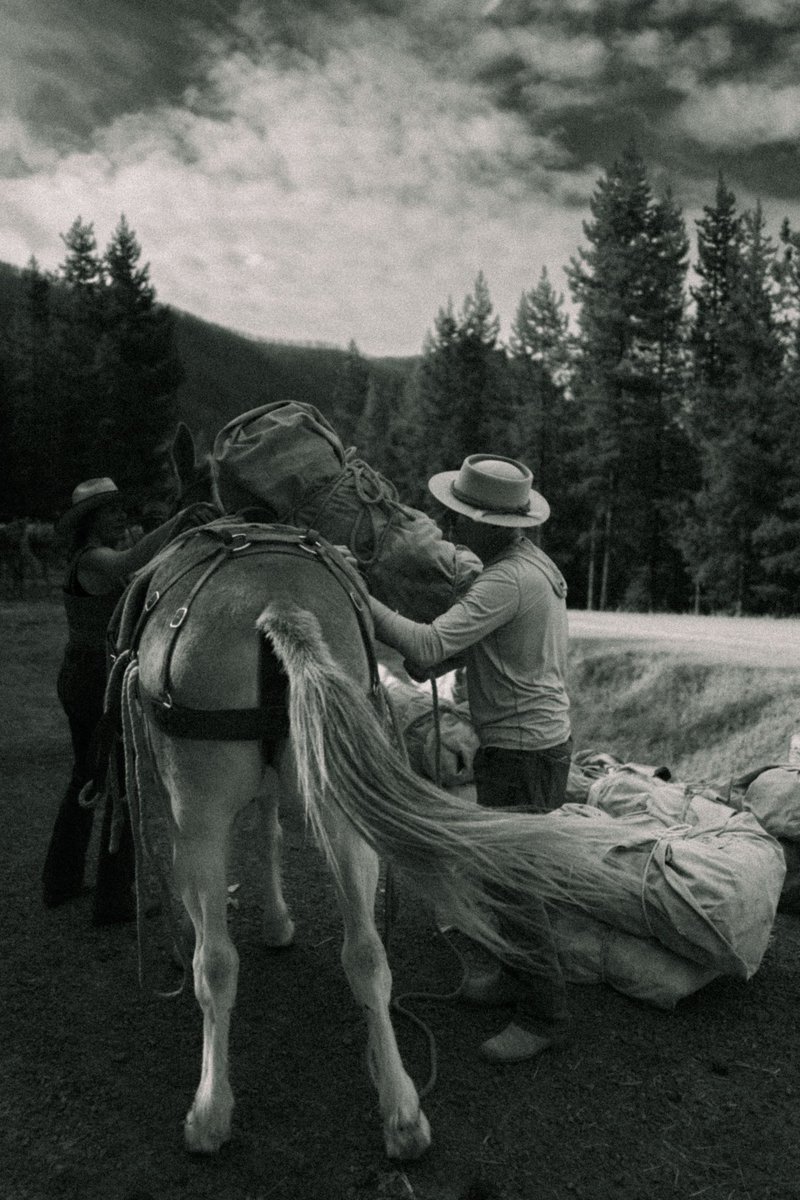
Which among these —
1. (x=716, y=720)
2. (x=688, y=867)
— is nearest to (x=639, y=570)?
(x=716, y=720)

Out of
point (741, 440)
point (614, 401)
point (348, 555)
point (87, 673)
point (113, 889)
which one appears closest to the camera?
point (348, 555)

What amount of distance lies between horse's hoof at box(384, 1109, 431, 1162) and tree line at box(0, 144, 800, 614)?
76.0 ft

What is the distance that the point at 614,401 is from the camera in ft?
89.8

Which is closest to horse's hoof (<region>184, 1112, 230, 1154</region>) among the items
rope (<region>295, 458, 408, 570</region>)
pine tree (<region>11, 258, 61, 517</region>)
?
rope (<region>295, 458, 408, 570</region>)

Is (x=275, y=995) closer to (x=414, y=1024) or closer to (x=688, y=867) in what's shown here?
(x=414, y=1024)

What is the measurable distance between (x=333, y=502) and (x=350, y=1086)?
6.73 feet

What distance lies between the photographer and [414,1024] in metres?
3.41

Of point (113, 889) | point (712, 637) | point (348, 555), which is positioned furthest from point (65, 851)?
point (712, 637)

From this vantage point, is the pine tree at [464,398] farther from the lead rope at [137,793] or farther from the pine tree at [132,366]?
the lead rope at [137,793]

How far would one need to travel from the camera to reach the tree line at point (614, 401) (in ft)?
80.5

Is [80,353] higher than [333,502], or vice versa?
[80,353]

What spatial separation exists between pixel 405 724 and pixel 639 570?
80.3 feet

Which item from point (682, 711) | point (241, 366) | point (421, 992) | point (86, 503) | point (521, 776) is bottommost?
point (421, 992)

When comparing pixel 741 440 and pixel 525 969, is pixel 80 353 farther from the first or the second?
pixel 525 969
